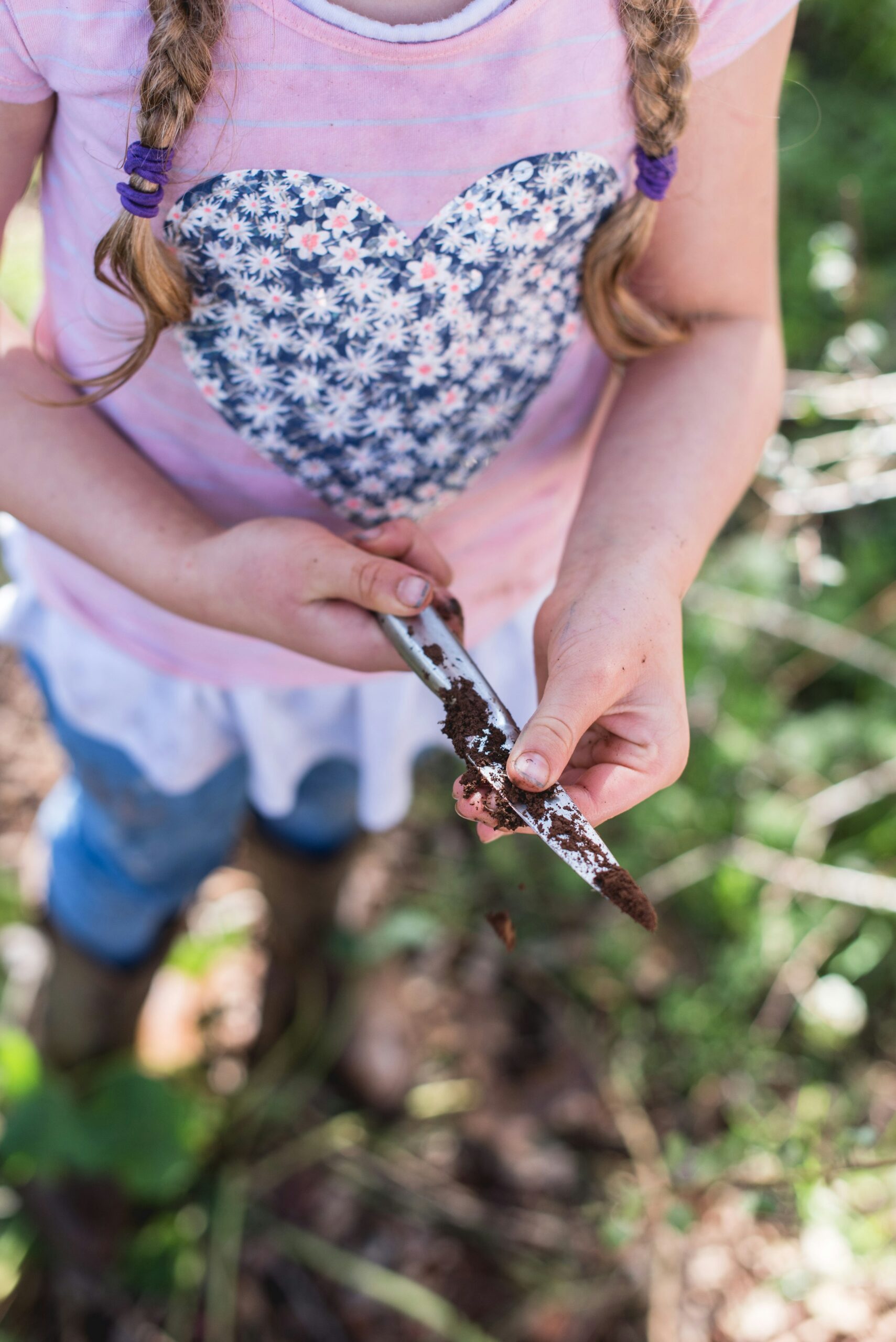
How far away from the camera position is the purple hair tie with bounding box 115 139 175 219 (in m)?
0.73

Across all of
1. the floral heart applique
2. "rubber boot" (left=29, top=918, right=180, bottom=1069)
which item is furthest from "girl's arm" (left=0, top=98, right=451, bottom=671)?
"rubber boot" (left=29, top=918, right=180, bottom=1069)

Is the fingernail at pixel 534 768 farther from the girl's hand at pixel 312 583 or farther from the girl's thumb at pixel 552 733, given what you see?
the girl's hand at pixel 312 583

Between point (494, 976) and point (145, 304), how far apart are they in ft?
5.09

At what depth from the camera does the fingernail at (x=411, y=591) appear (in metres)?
0.84

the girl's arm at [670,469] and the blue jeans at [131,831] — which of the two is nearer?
the girl's arm at [670,469]

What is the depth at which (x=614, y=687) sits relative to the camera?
2.72ft

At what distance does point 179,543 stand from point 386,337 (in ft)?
0.89

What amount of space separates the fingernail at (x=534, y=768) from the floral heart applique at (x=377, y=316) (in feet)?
1.33

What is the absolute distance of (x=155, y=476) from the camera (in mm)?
979

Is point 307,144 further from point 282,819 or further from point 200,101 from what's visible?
point 282,819

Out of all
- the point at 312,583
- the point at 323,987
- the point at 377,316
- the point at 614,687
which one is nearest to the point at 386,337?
the point at 377,316

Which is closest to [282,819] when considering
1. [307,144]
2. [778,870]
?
[778,870]

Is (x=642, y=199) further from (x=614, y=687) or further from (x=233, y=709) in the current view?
(x=233, y=709)

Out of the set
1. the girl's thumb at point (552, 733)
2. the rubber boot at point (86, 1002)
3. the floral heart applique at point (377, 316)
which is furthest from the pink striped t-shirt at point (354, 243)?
the rubber boot at point (86, 1002)
